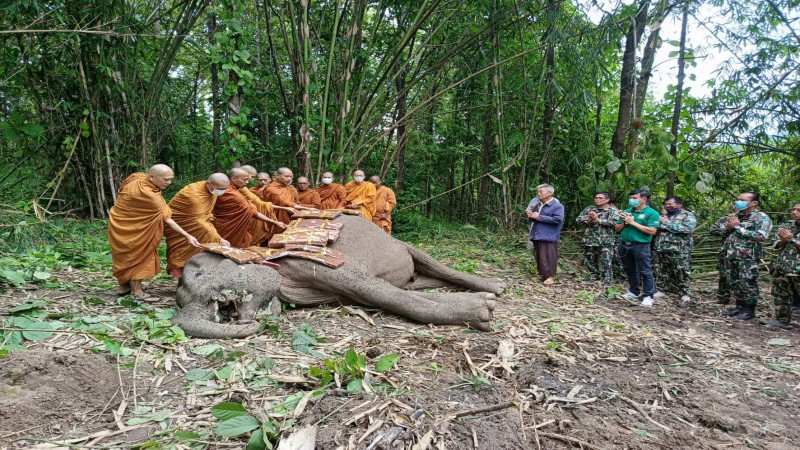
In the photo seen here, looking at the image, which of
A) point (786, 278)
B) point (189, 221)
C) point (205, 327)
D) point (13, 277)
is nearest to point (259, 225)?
point (189, 221)

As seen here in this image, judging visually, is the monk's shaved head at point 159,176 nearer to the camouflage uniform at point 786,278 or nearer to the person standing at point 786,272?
the person standing at point 786,272

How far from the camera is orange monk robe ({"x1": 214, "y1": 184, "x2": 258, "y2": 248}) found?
502 centimetres

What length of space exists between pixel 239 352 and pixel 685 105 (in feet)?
27.8

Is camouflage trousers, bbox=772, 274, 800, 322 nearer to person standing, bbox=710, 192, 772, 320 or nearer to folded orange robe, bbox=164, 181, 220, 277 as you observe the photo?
person standing, bbox=710, 192, 772, 320

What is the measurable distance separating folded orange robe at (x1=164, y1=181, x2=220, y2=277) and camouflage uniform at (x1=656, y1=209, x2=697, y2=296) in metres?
5.07

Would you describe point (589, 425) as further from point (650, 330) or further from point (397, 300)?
point (650, 330)

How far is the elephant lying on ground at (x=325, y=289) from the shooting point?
3.24 meters

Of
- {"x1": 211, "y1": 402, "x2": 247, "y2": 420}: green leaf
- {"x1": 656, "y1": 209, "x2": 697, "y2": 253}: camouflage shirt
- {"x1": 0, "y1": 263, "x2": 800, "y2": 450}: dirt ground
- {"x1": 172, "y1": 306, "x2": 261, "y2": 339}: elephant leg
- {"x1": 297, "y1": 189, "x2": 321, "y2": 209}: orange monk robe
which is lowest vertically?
{"x1": 0, "y1": 263, "x2": 800, "y2": 450}: dirt ground

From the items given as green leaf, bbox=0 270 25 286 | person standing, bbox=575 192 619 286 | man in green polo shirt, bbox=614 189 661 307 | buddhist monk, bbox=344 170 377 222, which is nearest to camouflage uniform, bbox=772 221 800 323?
man in green polo shirt, bbox=614 189 661 307

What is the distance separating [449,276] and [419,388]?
2.52 meters

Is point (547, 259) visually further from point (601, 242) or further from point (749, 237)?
point (749, 237)

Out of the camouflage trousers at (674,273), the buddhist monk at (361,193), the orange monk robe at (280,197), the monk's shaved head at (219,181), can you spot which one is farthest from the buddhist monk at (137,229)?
the camouflage trousers at (674,273)

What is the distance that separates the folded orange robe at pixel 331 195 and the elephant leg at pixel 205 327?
153 inches

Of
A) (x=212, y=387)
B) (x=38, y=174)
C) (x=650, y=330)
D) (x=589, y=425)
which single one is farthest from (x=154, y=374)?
(x=38, y=174)
